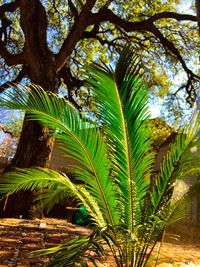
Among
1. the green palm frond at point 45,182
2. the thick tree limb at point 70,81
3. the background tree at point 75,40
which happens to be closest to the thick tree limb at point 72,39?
the background tree at point 75,40

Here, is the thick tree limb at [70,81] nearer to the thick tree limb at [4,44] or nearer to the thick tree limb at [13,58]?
the thick tree limb at [4,44]

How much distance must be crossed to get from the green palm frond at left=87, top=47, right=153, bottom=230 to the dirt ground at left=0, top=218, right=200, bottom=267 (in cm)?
159

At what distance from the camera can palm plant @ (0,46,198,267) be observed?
3.22 metres

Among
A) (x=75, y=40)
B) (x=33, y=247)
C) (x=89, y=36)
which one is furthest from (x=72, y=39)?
(x=33, y=247)

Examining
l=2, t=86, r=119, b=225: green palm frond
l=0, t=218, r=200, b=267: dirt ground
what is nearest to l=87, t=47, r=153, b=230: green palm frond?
l=2, t=86, r=119, b=225: green palm frond

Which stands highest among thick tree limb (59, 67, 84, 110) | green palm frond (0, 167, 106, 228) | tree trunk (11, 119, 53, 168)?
thick tree limb (59, 67, 84, 110)

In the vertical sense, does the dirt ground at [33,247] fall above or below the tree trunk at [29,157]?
below

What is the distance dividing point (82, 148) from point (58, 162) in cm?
1645

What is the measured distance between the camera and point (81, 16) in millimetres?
10258

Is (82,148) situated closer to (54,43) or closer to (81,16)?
(81,16)

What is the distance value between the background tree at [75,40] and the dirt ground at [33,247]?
2252 millimetres

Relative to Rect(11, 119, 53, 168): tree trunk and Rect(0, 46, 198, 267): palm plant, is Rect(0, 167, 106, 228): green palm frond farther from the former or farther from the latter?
Rect(11, 119, 53, 168): tree trunk

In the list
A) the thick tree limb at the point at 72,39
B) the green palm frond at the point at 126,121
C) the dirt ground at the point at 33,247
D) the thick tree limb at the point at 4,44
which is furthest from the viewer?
the thick tree limb at the point at 4,44

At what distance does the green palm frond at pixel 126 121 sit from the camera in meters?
3.21
